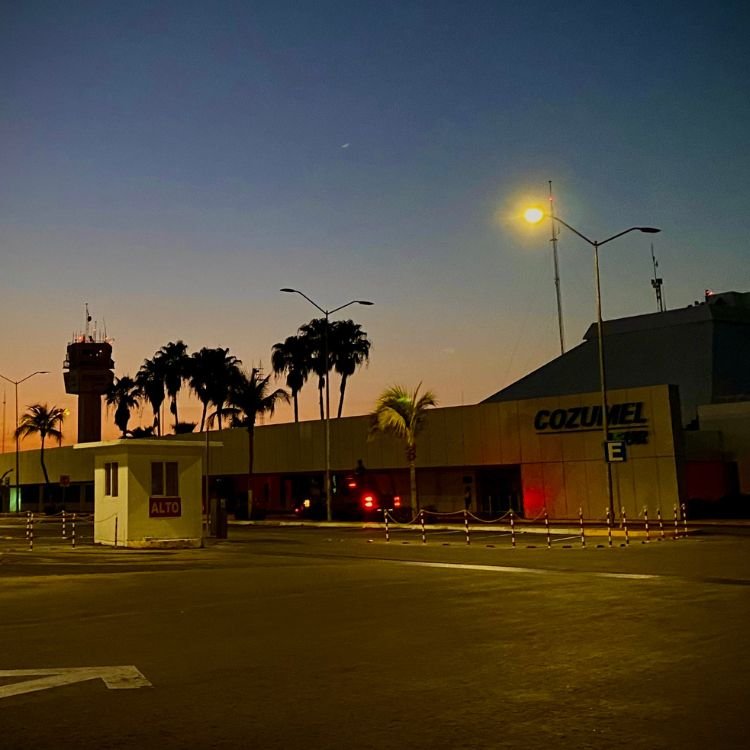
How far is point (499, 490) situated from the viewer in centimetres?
5103

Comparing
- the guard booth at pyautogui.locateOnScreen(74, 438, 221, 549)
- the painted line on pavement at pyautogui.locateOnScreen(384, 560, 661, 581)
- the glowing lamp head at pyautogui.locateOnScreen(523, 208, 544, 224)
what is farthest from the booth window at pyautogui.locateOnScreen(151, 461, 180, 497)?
the glowing lamp head at pyautogui.locateOnScreen(523, 208, 544, 224)

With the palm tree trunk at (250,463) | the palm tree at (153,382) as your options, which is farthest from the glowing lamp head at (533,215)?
the palm tree at (153,382)

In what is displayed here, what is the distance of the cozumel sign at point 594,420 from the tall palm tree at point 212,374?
23.7 meters

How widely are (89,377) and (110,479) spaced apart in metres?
77.5

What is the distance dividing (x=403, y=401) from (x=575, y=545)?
20004 mm

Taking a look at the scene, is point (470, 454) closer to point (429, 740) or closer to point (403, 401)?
point (403, 401)

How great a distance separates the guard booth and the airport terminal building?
49.7 feet

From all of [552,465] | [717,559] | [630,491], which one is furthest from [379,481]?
[717,559]

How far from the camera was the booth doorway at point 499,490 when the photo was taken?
49969 millimetres

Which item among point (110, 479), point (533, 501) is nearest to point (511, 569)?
point (110, 479)

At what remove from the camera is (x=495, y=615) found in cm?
1302

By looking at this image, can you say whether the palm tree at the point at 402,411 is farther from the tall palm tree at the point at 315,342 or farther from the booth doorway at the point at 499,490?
the tall palm tree at the point at 315,342

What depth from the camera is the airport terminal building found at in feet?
140

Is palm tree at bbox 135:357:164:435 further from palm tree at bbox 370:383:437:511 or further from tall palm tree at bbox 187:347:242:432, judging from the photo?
palm tree at bbox 370:383:437:511
